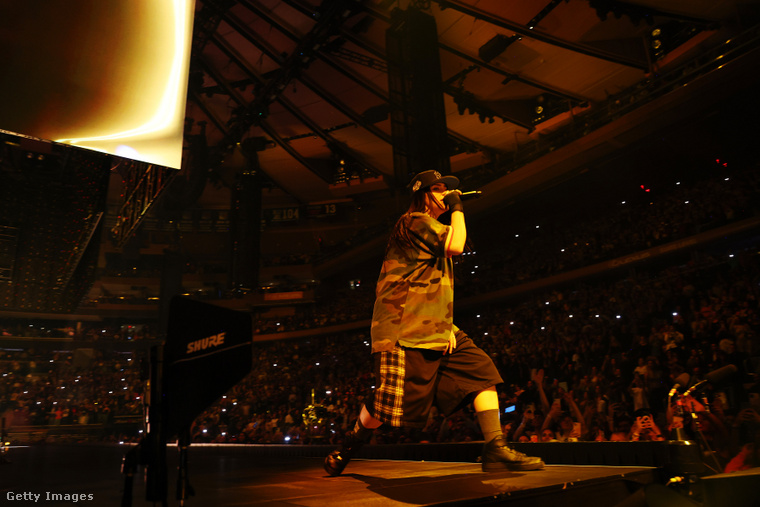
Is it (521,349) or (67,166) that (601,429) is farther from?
(67,166)

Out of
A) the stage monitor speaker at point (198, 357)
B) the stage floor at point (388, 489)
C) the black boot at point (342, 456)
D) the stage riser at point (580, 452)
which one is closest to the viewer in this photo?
the stage monitor speaker at point (198, 357)

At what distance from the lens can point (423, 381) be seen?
240 cm

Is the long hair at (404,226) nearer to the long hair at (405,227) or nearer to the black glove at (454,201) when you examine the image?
the long hair at (405,227)

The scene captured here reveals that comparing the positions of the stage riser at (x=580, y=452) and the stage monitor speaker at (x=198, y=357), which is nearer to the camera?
the stage monitor speaker at (x=198, y=357)

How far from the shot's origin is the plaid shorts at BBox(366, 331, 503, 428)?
7.64 feet

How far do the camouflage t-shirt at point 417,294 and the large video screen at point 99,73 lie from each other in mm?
1484

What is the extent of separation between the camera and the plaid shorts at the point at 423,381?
233 centimetres

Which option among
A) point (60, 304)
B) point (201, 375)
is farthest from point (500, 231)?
point (201, 375)

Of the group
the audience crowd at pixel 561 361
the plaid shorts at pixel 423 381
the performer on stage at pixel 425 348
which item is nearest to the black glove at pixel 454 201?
the performer on stage at pixel 425 348

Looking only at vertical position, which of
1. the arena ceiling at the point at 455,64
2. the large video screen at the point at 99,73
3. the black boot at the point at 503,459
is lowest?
the black boot at the point at 503,459

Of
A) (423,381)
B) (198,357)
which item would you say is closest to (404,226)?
(423,381)

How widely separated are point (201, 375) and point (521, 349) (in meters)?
10.4

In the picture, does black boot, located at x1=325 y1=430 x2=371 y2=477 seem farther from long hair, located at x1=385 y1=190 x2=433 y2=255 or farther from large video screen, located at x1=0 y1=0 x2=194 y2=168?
large video screen, located at x1=0 y1=0 x2=194 y2=168

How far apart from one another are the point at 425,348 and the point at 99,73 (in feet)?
7.63
